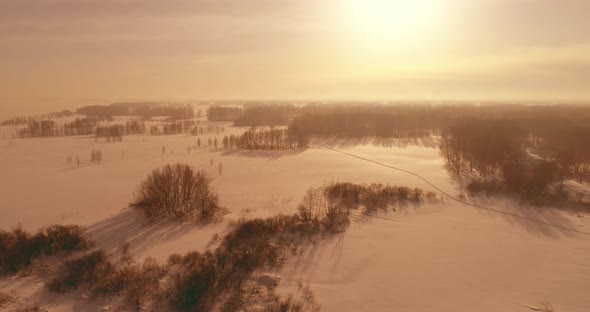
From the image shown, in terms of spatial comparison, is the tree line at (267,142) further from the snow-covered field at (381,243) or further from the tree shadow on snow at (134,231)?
the tree shadow on snow at (134,231)

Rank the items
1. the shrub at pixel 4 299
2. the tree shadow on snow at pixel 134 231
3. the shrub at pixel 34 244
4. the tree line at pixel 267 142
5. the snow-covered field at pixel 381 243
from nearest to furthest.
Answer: the shrub at pixel 4 299 → the snow-covered field at pixel 381 243 → the shrub at pixel 34 244 → the tree shadow on snow at pixel 134 231 → the tree line at pixel 267 142

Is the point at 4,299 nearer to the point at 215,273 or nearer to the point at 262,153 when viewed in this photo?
the point at 215,273

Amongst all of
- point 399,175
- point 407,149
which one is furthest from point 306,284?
point 407,149

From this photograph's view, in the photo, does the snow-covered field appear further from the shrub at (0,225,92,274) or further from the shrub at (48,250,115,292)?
the shrub at (0,225,92,274)

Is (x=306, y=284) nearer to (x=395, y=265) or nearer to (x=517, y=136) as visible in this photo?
Answer: (x=395, y=265)

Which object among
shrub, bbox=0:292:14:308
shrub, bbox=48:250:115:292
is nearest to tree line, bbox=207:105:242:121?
shrub, bbox=48:250:115:292

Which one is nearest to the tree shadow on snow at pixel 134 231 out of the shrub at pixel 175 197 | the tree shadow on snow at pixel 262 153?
the shrub at pixel 175 197
